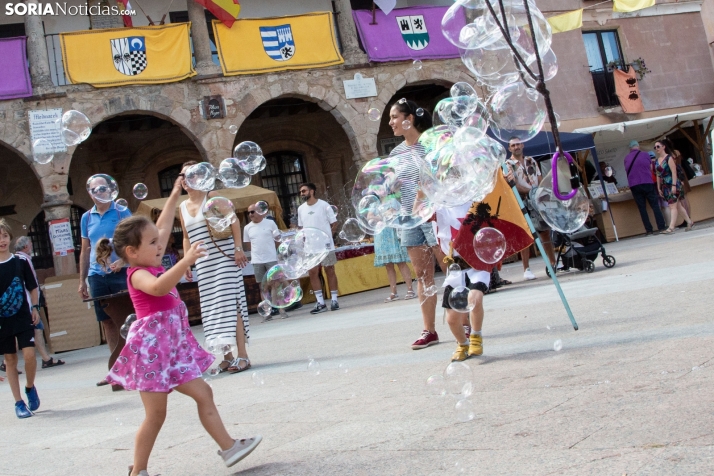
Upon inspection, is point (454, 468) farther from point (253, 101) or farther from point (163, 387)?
point (253, 101)

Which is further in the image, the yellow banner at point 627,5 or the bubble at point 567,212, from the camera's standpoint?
the yellow banner at point 627,5

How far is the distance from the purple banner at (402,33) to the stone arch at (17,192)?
7811mm

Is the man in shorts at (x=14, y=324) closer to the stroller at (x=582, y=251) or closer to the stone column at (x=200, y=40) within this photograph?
the stroller at (x=582, y=251)

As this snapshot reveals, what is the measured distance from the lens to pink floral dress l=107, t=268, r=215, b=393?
10.6ft

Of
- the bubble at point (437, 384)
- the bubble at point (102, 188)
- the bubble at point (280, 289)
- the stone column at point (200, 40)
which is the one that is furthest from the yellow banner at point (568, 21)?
the bubble at point (437, 384)

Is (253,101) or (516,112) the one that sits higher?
(253,101)

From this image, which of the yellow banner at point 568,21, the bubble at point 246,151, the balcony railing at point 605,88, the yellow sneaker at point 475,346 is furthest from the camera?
the balcony railing at point 605,88

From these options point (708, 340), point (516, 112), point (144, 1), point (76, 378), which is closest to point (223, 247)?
point (516, 112)

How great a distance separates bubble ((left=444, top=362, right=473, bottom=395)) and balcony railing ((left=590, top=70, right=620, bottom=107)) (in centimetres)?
1748

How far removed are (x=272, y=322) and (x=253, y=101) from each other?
6.28m

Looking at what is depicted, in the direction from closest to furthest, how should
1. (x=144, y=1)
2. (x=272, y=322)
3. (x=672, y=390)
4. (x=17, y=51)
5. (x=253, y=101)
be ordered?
(x=672, y=390) → (x=272, y=322) → (x=17, y=51) → (x=253, y=101) → (x=144, y=1)

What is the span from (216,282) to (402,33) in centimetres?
1216

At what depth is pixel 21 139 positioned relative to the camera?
14820 millimetres

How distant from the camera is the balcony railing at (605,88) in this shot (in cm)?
2003
